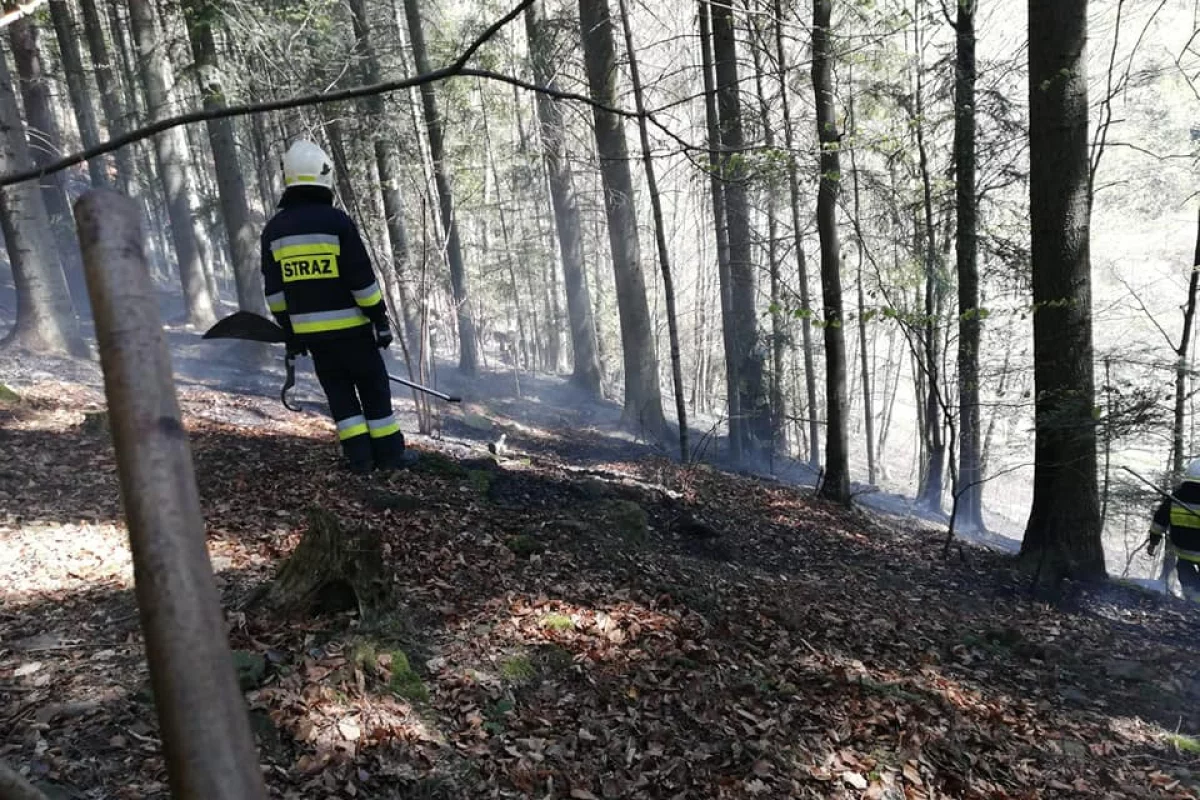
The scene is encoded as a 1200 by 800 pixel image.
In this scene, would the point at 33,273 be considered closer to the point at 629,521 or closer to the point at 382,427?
the point at 382,427

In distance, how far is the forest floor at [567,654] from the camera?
3.31 m

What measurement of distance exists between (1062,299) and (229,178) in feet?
44.3

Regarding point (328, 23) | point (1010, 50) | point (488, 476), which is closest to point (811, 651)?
point (488, 476)

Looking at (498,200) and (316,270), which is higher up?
(498,200)

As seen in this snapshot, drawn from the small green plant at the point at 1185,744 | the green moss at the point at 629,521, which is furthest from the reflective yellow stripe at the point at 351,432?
the small green plant at the point at 1185,744

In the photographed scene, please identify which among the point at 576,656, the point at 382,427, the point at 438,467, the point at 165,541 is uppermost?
the point at 165,541

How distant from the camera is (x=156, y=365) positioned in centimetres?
118

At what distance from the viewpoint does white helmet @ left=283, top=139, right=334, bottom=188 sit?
540 centimetres

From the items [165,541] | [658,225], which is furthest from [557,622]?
[658,225]

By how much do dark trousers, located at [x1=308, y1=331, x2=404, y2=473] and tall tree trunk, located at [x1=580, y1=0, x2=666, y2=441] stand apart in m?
7.96

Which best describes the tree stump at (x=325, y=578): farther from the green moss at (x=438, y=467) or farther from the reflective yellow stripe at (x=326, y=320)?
the green moss at (x=438, y=467)

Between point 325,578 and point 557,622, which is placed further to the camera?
point 557,622

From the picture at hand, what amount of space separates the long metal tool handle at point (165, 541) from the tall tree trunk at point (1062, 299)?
→ 7.61 m

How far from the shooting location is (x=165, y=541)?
1122 millimetres
